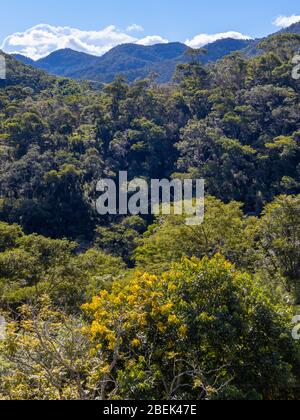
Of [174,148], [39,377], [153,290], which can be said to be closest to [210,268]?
[153,290]

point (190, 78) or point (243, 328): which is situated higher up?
point (190, 78)

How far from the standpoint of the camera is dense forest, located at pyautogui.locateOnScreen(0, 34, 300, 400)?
6191mm

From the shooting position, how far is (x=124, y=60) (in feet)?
584

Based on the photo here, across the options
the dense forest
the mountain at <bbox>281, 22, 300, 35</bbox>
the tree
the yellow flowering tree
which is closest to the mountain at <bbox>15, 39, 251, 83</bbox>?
the mountain at <bbox>281, 22, 300, 35</bbox>

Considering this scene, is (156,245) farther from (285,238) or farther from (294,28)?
(294,28)

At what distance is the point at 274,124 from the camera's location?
35.8 metres

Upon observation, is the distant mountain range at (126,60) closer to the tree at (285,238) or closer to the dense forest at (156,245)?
the dense forest at (156,245)

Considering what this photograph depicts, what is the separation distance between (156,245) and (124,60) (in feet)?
567

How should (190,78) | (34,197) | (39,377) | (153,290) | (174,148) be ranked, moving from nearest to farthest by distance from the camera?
1. (39,377)
2. (153,290)
3. (34,197)
4. (174,148)
5. (190,78)

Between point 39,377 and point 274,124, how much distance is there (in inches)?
1321

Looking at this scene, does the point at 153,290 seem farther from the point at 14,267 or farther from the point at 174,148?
the point at 174,148

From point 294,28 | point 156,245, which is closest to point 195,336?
point 156,245

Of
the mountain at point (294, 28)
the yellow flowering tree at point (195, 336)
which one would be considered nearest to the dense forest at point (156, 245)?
the yellow flowering tree at point (195, 336)

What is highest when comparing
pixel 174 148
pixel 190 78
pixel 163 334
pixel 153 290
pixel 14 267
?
pixel 190 78
